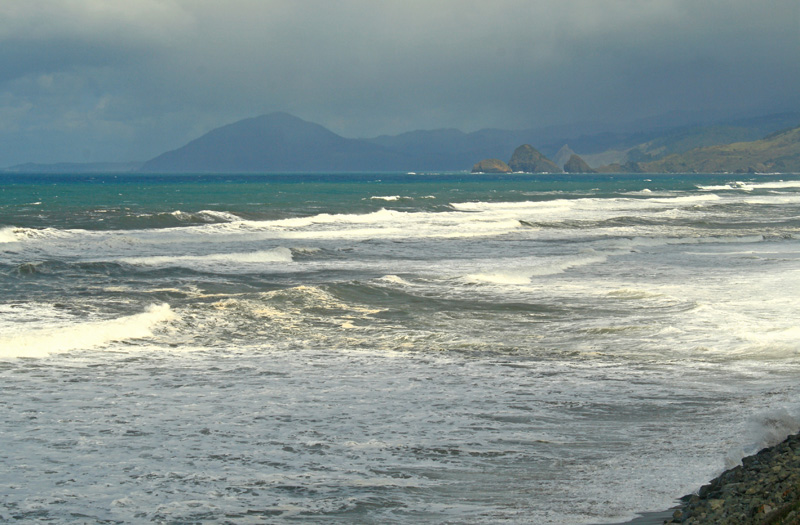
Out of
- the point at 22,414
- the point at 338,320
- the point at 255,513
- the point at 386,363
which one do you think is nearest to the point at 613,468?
the point at 255,513

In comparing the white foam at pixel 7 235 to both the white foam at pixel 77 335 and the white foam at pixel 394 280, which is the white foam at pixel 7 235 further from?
the white foam at pixel 77 335

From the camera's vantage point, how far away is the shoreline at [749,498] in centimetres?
511

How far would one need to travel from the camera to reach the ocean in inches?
247

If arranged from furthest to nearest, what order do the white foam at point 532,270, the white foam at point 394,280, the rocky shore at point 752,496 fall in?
1. the white foam at point 532,270
2. the white foam at point 394,280
3. the rocky shore at point 752,496

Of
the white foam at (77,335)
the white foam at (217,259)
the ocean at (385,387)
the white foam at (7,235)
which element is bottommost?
the ocean at (385,387)

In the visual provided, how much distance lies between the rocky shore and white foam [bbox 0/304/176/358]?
8983 millimetres

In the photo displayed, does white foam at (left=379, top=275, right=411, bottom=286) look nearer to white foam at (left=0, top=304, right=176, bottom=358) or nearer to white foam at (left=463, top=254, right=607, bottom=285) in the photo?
white foam at (left=463, top=254, right=607, bottom=285)

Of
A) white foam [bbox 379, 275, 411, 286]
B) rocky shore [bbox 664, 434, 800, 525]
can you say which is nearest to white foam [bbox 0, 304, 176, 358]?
white foam [bbox 379, 275, 411, 286]

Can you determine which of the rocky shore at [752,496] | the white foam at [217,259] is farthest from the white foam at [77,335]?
the white foam at [217,259]

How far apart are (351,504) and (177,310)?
976 centimetres

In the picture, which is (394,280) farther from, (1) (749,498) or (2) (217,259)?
(1) (749,498)

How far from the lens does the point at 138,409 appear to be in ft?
27.8

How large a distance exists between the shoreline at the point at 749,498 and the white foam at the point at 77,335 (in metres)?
8.87

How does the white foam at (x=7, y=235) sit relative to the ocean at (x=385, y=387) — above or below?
above
